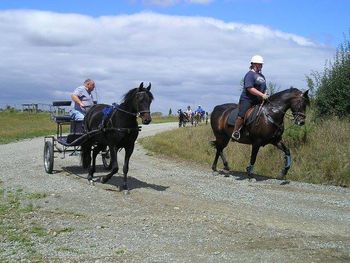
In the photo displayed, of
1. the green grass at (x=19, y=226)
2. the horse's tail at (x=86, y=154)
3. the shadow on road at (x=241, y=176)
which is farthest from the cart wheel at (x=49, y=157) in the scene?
the shadow on road at (x=241, y=176)

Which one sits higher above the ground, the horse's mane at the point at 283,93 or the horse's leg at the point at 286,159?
the horse's mane at the point at 283,93

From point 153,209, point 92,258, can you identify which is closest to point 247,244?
point 92,258

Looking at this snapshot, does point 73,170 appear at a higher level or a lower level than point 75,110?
lower

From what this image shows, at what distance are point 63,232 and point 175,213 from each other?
2.25 m

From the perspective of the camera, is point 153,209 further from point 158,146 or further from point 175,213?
point 158,146

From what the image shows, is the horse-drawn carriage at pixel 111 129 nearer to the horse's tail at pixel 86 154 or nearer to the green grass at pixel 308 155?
the horse's tail at pixel 86 154

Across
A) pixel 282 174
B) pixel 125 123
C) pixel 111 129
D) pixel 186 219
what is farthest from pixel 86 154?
pixel 186 219

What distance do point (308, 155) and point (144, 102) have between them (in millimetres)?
6638

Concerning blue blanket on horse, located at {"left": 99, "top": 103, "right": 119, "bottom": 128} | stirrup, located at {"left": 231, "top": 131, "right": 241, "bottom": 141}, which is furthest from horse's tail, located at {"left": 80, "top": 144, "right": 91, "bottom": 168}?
stirrup, located at {"left": 231, "top": 131, "right": 241, "bottom": 141}

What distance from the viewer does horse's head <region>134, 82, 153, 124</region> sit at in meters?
11.7

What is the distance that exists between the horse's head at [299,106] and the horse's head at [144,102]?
441 cm

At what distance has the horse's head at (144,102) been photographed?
11656mm

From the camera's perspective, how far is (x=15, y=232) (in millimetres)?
8789

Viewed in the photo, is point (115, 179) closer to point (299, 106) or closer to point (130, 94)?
point (130, 94)
